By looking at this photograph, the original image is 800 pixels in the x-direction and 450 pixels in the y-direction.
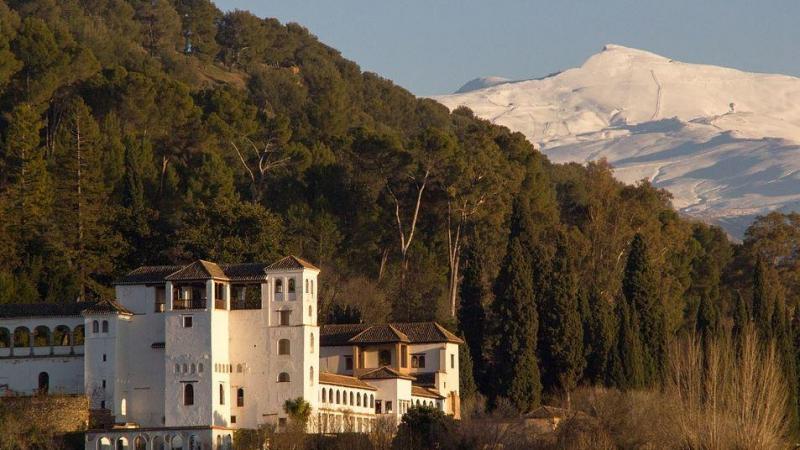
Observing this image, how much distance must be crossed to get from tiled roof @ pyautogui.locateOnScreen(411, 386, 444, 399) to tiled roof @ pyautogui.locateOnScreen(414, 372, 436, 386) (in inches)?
24.4

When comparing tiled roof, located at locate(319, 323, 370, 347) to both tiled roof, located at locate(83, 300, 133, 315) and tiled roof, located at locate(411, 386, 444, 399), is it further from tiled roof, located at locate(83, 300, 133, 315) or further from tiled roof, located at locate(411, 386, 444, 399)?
tiled roof, located at locate(83, 300, 133, 315)

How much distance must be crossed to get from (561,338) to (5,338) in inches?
813

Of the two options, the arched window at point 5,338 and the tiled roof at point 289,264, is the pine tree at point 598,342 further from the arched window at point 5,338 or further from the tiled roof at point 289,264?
the arched window at point 5,338

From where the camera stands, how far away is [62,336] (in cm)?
6519

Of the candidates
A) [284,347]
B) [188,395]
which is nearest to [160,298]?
[188,395]

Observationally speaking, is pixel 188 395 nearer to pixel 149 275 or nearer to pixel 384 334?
pixel 149 275

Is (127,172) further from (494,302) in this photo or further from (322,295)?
(494,302)

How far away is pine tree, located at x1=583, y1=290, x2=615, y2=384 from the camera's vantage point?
226 ft

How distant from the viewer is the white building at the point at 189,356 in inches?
2377

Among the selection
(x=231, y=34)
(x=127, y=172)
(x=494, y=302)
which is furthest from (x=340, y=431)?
(x=231, y=34)

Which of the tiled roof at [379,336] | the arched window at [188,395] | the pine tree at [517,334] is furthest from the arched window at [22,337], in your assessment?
the pine tree at [517,334]

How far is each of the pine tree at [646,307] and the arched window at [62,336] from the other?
21497 millimetres

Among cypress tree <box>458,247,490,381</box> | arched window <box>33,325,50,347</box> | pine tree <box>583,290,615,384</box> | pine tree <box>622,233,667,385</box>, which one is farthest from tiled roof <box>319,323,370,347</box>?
pine tree <box>622,233,667,385</box>

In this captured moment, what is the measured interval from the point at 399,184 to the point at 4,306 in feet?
75.6
